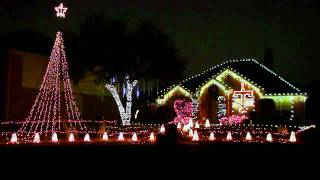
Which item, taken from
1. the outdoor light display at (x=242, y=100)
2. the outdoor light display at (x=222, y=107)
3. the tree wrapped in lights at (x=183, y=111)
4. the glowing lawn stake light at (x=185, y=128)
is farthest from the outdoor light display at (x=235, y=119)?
the glowing lawn stake light at (x=185, y=128)

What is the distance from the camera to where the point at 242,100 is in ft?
121

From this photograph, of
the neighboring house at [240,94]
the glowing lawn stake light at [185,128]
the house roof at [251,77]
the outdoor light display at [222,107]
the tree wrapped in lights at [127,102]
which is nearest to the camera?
the glowing lawn stake light at [185,128]

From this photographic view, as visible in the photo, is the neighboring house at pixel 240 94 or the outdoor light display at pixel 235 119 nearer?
the outdoor light display at pixel 235 119

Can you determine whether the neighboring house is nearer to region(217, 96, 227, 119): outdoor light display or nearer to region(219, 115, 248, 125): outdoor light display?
region(217, 96, 227, 119): outdoor light display

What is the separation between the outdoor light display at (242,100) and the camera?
120 ft

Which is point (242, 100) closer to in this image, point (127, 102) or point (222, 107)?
point (222, 107)

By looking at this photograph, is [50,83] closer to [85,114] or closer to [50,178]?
[85,114]

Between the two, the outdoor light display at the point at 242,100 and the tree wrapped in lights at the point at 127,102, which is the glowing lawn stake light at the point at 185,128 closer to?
the outdoor light display at the point at 242,100

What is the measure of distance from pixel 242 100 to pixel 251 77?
5.96ft

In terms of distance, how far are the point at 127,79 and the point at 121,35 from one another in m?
3.33

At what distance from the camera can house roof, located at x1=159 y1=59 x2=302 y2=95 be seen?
3644 centimetres

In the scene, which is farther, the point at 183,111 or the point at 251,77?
the point at 251,77

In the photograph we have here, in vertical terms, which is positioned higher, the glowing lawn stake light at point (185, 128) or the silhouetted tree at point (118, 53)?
the silhouetted tree at point (118, 53)

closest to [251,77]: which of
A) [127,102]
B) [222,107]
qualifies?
[222,107]
